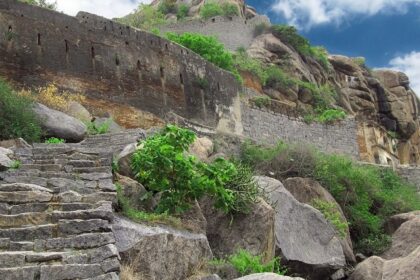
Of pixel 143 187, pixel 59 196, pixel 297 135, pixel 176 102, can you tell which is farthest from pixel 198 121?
pixel 59 196

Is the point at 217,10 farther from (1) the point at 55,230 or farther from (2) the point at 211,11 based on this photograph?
(1) the point at 55,230

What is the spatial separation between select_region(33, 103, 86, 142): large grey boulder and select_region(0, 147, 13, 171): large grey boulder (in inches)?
115

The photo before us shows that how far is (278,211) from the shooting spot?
11852 millimetres

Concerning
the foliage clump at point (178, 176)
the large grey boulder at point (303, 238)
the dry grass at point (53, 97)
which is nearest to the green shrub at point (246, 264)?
the foliage clump at point (178, 176)

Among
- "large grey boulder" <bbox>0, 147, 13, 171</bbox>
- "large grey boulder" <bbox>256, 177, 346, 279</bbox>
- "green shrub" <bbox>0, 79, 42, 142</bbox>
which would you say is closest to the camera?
"large grey boulder" <bbox>0, 147, 13, 171</bbox>

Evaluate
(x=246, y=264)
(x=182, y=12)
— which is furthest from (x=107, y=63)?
(x=182, y=12)

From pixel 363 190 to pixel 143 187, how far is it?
9529mm

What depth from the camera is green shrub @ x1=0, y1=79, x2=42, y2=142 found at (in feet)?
39.5

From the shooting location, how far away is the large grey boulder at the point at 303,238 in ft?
37.5

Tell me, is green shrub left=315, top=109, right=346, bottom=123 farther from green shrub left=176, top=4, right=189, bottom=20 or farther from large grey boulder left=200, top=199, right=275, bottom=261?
green shrub left=176, top=4, right=189, bottom=20

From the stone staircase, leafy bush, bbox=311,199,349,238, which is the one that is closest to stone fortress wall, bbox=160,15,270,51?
leafy bush, bbox=311,199,349,238

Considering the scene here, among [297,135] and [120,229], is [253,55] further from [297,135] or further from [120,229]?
[120,229]

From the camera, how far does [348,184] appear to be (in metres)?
Result: 17.0

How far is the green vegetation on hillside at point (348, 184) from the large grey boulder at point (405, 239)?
10.7 inches
